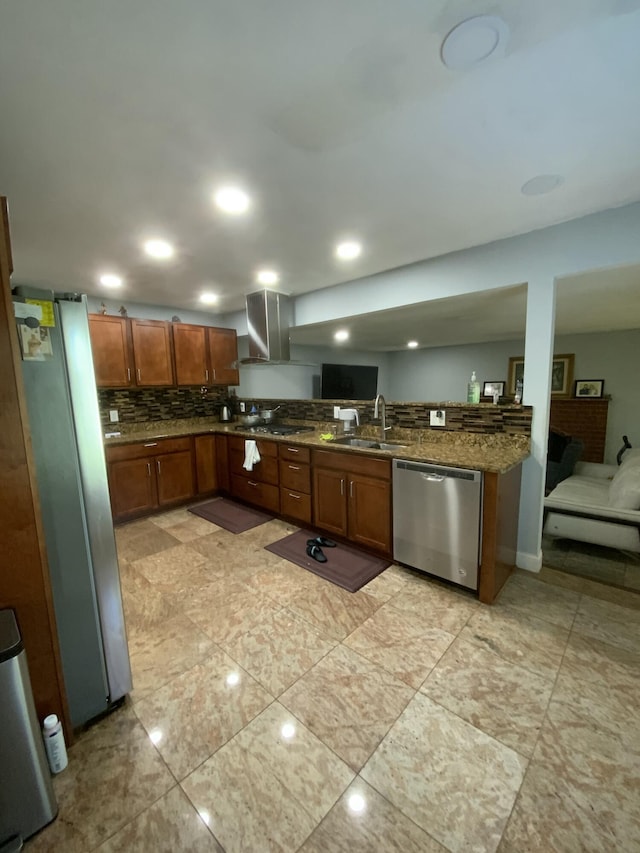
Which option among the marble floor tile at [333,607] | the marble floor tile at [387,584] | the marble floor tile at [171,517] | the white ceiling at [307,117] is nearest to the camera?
the white ceiling at [307,117]

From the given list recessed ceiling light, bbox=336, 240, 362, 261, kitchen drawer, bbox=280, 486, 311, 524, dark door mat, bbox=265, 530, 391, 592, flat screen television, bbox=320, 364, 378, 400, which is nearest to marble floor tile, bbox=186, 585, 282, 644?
dark door mat, bbox=265, 530, 391, 592

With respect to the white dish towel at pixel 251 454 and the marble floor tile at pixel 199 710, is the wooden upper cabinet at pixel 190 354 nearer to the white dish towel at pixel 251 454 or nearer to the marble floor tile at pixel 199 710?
the white dish towel at pixel 251 454

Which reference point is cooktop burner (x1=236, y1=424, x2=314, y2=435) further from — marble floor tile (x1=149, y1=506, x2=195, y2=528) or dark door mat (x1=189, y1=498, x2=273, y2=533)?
marble floor tile (x1=149, y1=506, x2=195, y2=528)

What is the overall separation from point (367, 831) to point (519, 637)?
1.24m

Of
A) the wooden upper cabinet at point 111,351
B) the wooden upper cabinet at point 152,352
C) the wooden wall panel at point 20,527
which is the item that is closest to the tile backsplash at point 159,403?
the wooden upper cabinet at point 111,351

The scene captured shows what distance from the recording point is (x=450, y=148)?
4.60 ft

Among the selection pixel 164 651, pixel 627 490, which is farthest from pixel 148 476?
pixel 627 490

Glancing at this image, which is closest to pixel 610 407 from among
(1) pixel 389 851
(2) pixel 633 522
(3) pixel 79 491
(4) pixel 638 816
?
(2) pixel 633 522

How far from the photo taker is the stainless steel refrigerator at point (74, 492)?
1.24m

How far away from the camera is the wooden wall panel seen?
42.6 inches

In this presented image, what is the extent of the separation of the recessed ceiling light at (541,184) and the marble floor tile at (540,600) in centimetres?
239

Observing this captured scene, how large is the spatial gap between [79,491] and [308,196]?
1.76 metres

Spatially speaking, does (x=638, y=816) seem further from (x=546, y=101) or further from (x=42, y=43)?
(x=42, y=43)

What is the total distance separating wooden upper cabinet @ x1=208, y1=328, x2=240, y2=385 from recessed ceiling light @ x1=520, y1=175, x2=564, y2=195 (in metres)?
3.41
